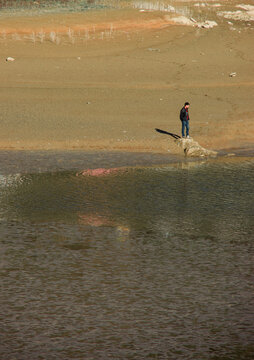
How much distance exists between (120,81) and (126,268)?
22.5m

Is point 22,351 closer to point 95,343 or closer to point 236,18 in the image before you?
point 95,343

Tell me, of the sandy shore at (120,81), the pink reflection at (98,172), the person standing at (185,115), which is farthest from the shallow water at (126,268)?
the sandy shore at (120,81)

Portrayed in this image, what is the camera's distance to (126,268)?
35.0ft

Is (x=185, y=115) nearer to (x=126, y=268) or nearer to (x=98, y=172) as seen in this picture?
(x=98, y=172)

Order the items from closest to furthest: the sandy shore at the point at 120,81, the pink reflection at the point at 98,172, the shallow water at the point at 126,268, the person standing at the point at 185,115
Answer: the shallow water at the point at 126,268, the pink reflection at the point at 98,172, the person standing at the point at 185,115, the sandy shore at the point at 120,81

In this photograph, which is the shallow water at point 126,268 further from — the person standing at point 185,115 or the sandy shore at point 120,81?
the sandy shore at point 120,81

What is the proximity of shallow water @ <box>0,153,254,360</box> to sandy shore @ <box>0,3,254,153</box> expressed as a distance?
661 cm

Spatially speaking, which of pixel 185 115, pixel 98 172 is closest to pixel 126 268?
pixel 98 172

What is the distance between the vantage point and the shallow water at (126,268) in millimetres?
8227

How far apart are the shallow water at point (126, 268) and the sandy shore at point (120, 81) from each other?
A: 21.7 ft

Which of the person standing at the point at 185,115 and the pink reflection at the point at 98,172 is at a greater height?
the person standing at the point at 185,115

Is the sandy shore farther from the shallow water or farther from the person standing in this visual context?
the shallow water

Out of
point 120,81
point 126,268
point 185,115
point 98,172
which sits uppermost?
point 185,115

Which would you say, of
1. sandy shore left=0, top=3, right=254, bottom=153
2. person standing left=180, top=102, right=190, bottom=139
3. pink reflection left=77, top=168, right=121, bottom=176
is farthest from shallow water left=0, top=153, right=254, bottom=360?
sandy shore left=0, top=3, right=254, bottom=153
